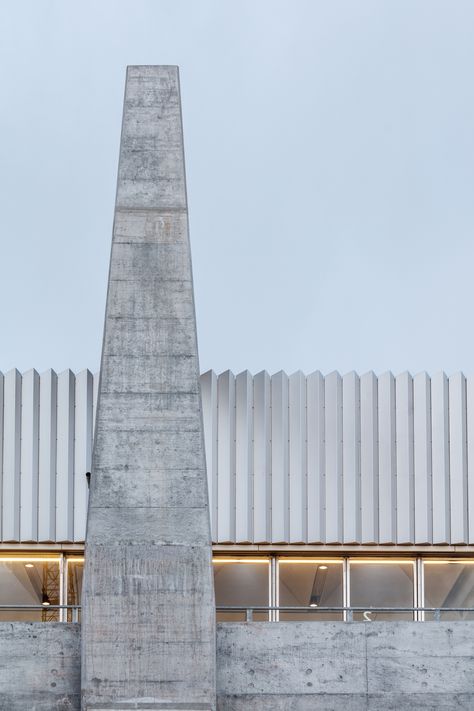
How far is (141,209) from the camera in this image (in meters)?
17.8

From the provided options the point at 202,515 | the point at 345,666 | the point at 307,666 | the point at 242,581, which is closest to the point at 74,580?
the point at 242,581

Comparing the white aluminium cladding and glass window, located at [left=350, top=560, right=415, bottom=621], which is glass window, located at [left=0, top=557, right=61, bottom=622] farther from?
glass window, located at [left=350, top=560, right=415, bottom=621]

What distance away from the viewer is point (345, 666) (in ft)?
53.6

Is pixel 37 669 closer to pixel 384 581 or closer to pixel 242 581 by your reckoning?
pixel 242 581

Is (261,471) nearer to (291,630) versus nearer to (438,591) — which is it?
(438,591)

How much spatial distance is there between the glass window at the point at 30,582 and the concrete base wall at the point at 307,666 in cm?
711

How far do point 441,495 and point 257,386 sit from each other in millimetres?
4553

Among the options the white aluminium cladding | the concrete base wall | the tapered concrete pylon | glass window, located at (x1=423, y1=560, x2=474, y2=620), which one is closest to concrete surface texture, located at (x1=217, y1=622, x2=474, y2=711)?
the concrete base wall

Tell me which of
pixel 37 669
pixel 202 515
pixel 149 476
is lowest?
pixel 37 669

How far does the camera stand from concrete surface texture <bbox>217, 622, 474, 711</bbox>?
1620 centimetres

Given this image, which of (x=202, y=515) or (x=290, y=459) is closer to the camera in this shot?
(x=202, y=515)

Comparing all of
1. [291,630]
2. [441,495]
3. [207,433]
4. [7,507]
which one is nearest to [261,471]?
[207,433]

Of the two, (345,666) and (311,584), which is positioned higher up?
(311,584)

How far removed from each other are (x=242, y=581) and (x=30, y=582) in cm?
447
